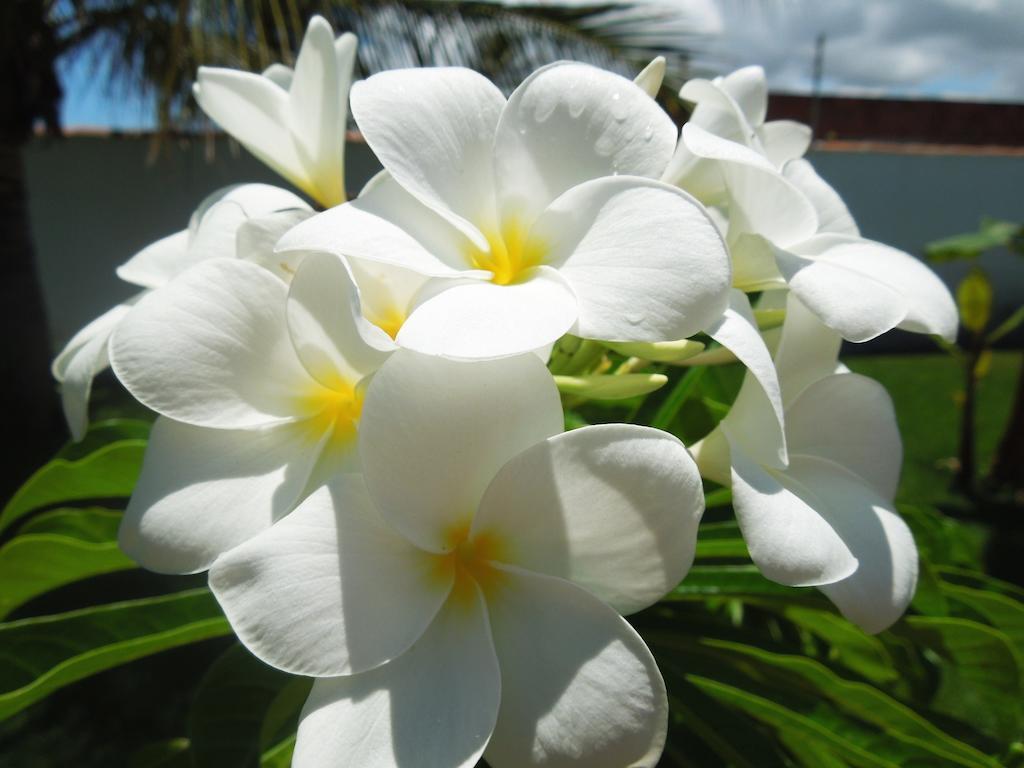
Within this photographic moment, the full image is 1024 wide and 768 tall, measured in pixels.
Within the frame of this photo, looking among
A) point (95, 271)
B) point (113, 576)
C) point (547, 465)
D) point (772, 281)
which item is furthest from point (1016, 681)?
point (95, 271)

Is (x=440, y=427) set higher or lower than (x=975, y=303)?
higher

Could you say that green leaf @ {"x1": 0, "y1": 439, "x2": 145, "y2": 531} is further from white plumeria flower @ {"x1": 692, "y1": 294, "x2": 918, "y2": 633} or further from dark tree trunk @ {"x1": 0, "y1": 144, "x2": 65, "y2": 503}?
dark tree trunk @ {"x1": 0, "y1": 144, "x2": 65, "y2": 503}

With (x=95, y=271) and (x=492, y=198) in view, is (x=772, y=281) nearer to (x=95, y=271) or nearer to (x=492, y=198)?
(x=492, y=198)

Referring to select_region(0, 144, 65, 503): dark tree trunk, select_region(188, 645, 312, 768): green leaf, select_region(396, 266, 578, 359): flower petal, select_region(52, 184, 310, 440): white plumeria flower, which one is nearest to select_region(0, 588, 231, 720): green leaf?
select_region(188, 645, 312, 768): green leaf

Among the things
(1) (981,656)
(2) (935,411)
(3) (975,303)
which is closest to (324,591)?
(1) (981,656)

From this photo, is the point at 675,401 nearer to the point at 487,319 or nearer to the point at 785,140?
the point at 785,140

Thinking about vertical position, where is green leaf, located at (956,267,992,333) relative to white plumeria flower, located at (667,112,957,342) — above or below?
below

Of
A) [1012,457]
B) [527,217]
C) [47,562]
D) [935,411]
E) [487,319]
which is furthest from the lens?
[935,411]
